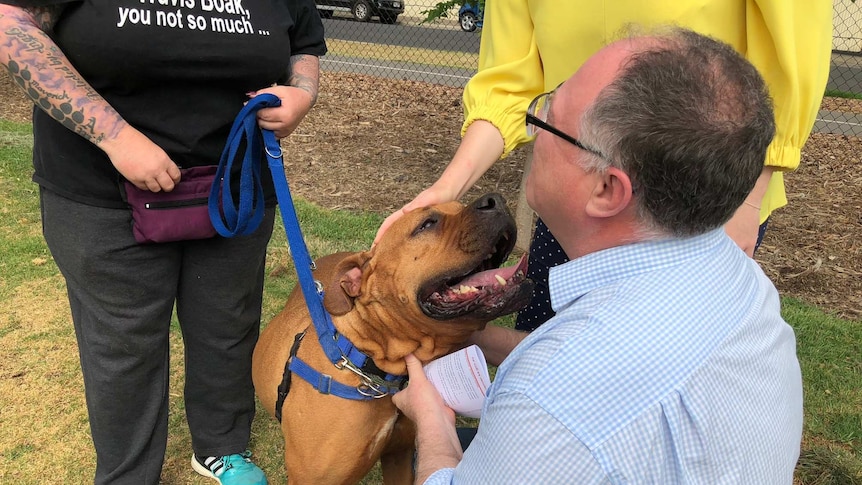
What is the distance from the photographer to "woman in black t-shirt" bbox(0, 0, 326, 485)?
2.29m

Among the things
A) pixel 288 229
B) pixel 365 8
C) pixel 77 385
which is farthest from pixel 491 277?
pixel 365 8

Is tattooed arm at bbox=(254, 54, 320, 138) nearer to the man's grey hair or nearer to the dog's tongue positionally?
the dog's tongue

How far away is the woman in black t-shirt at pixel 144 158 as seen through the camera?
229 centimetres

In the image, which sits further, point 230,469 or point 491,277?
point 230,469

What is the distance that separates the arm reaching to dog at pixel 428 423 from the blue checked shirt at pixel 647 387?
1.05ft

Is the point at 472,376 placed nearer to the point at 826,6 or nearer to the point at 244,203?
the point at 244,203

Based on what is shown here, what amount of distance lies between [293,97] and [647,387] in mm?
1995

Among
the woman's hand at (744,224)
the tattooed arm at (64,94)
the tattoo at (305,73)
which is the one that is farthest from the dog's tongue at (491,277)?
the tattooed arm at (64,94)

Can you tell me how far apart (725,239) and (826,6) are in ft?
3.12

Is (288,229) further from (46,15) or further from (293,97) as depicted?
(46,15)

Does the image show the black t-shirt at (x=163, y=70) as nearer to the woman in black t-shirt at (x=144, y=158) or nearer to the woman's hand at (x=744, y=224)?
the woman in black t-shirt at (x=144, y=158)

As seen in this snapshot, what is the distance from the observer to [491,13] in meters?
2.83

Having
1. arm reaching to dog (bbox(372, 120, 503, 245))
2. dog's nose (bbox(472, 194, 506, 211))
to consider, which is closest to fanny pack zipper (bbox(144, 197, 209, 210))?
arm reaching to dog (bbox(372, 120, 503, 245))

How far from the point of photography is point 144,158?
7.83 ft
